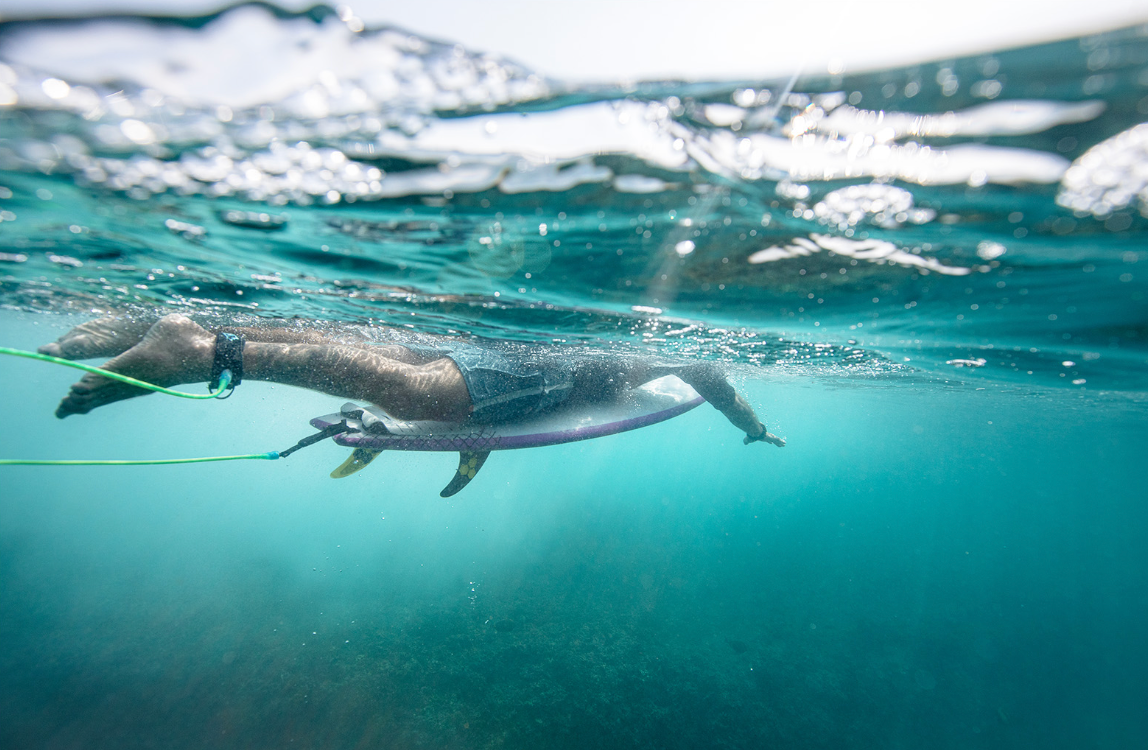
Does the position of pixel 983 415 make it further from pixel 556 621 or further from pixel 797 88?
pixel 797 88

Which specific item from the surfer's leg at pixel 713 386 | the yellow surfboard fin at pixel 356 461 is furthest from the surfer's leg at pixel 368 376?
the surfer's leg at pixel 713 386

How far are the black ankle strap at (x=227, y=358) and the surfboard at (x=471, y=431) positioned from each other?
5.43 feet

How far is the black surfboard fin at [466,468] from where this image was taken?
724 cm

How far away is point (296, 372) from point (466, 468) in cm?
346

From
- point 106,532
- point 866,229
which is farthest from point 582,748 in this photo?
point 106,532

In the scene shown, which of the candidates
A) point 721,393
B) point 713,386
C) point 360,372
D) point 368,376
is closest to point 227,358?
point 360,372

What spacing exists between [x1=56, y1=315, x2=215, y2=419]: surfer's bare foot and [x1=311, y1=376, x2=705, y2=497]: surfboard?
1.93 metres

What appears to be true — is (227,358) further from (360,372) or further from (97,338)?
(97,338)

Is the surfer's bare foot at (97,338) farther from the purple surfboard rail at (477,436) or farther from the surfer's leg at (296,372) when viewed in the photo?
the purple surfboard rail at (477,436)

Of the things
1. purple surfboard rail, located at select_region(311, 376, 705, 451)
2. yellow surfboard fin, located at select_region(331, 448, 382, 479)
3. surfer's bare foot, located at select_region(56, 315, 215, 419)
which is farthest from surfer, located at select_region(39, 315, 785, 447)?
yellow surfboard fin, located at select_region(331, 448, 382, 479)

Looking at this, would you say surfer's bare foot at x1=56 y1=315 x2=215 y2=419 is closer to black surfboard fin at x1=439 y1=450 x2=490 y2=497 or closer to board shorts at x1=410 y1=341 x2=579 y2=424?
board shorts at x1=410 y1=341 x2=579 y2=424

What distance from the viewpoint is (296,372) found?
15.0 feet

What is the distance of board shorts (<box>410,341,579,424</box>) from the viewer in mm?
6036

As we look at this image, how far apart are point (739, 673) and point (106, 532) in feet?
114
